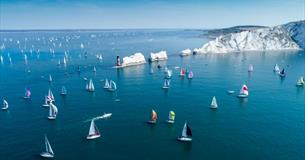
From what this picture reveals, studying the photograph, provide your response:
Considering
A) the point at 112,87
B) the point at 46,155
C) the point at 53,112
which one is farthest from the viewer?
the point at 112,87

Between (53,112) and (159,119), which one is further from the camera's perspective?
(53,112)

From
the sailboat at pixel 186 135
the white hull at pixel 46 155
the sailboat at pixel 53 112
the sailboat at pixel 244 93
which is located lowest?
the white hull at pixel 46 155

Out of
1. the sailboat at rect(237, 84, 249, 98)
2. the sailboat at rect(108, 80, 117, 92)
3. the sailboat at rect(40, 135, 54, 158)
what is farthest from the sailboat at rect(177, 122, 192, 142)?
the sailboat at rect(108, 80, 117, 92)

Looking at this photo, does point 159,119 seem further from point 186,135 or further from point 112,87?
point 112,87

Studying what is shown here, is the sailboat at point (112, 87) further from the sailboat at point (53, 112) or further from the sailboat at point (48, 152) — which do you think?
the sailboat at point (48, 152)

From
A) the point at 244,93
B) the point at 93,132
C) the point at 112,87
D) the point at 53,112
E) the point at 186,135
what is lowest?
the point at 186,135

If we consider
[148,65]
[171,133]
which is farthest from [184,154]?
[148,65]

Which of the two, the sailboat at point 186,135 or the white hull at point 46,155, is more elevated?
the sailboat at point 186,135

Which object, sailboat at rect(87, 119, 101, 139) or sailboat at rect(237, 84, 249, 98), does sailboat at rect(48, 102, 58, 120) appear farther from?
sailboat at rect(237, 84, 249, 98)

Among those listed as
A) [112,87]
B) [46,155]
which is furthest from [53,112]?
[112,87]

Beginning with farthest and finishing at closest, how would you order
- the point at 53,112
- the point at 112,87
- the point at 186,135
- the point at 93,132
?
the point at 112,87 < the point at 53,112 < the point at 93,132 < the point at 186,135

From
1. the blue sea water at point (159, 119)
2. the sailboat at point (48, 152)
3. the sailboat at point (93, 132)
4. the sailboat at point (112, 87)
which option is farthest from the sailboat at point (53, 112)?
the sailboat at point (112, 87)

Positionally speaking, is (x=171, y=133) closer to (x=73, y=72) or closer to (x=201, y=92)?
A: (x=201, y=92)

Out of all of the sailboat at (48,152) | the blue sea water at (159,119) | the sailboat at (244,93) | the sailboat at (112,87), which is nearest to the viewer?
the sailboat at (48,152)
